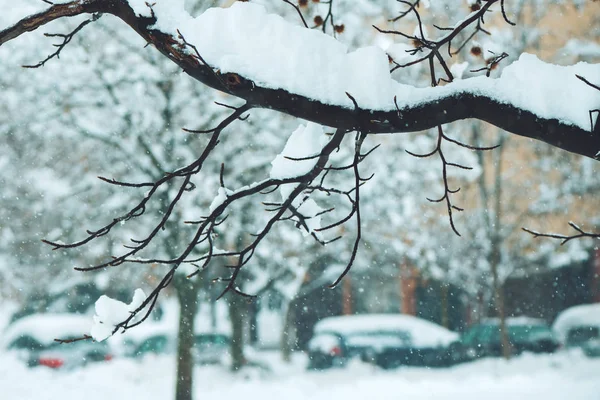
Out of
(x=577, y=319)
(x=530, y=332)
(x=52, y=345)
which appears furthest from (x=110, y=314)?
(x=577, y=319)

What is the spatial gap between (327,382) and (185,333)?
5661 mm

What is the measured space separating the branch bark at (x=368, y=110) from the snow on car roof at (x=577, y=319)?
1657 centimetres

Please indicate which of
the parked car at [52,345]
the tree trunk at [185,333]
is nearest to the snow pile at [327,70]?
the tree trunk at [185,333]

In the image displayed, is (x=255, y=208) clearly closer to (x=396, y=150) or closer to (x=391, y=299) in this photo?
(x=396, y=150)

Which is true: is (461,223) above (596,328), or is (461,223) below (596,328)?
above

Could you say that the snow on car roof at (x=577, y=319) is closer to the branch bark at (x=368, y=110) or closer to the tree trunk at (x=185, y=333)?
the tree trunk at (x=185, y=333)

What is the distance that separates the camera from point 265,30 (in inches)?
108

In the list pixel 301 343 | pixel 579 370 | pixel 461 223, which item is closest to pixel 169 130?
pixel 461 223

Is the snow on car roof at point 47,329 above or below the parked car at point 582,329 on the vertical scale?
above

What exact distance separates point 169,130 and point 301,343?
1610 centimetres

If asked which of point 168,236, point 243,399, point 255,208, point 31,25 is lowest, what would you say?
point 243,399

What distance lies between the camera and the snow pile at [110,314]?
9.87 feet

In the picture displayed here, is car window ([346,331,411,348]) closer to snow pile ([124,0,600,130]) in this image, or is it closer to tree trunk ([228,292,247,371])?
tree trunk ([228,292,247,371])

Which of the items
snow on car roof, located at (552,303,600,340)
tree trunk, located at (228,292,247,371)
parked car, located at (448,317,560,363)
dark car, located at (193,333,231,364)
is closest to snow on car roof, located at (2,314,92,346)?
dark car, located at (193,333,231,364)
